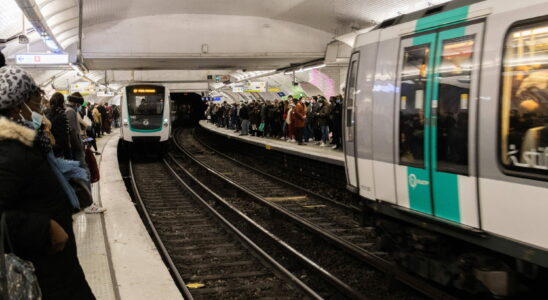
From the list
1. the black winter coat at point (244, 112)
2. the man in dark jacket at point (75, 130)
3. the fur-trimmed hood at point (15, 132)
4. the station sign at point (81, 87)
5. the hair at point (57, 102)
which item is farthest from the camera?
the station sign at point (81, 87)

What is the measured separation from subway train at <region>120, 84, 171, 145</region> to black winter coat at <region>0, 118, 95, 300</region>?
64.9 feet

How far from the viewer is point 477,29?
5.05 m

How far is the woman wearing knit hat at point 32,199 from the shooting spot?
230 centimetres

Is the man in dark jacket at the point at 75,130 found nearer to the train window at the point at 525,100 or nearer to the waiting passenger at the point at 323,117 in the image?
the train window at the point at 525,100

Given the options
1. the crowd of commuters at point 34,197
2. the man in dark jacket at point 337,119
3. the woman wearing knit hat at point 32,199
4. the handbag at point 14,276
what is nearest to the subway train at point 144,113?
the man in dark jacket at point 337,119

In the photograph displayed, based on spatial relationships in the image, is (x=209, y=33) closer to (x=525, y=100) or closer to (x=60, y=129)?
(x=60, y=129)

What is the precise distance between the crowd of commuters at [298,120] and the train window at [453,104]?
36.4ft

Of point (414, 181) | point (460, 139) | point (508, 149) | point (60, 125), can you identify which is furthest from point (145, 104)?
point (508, 149)

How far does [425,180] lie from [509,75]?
147 cm

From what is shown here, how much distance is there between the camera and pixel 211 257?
8.34 meters

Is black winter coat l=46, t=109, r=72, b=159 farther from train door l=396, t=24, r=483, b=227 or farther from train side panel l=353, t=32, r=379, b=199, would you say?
train door l=396, t=24, r=483, b=227

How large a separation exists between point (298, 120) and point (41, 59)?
8635 mm

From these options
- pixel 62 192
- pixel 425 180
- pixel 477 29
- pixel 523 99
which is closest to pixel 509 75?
pixel 523 99

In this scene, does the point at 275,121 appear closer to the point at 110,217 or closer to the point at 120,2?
the point at 120,2
